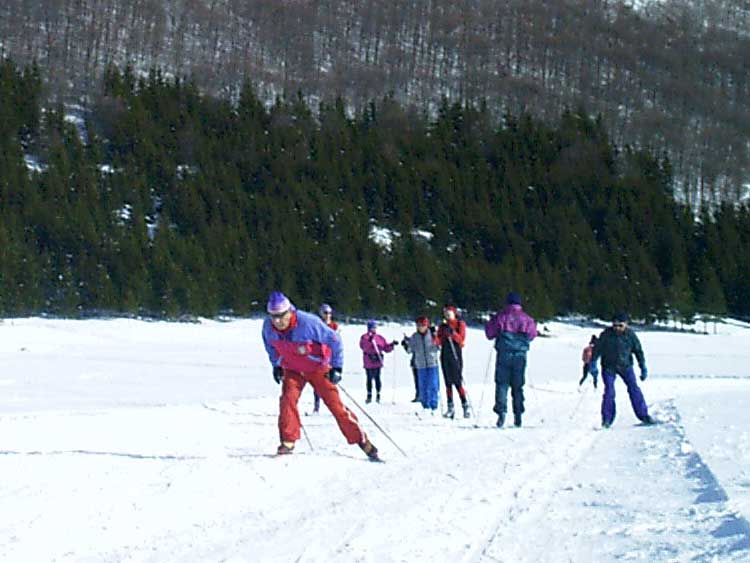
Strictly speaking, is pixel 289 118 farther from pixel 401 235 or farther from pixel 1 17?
pixel 1 17

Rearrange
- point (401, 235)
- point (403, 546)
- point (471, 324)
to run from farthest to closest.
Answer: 1. point (401, 235)
2. point (471, 324)
3. point (403, 546)

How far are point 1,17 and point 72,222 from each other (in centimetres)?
5388

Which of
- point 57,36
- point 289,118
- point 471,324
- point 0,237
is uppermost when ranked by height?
point 57,36

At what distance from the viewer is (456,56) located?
121 meters

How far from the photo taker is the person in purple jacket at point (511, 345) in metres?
13.1

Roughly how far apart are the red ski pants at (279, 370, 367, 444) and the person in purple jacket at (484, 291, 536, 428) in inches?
152

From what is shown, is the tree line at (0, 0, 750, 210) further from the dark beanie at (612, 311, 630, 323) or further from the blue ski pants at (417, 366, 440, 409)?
the dark beanie at (612, 311, 630, 323)

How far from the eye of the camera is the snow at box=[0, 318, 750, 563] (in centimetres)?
577


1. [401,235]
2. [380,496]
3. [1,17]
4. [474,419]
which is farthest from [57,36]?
[380,496]

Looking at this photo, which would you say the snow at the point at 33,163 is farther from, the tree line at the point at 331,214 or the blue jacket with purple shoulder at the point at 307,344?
the blue jacket with purple shoulder at the point at 307,344

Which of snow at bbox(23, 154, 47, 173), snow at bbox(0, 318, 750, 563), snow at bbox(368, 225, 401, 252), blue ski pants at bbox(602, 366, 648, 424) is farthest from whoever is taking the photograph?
snow at bbox(368, 225, 401, 252)

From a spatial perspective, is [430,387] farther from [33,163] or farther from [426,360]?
[33,163]

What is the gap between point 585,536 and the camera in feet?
19.0

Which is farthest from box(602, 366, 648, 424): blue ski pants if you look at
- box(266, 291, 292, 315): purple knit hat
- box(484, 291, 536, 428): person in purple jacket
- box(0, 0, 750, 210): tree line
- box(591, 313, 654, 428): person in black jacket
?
box(0, 0, 750, 210): tree line
